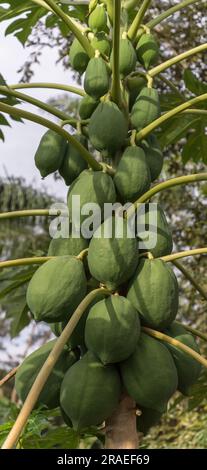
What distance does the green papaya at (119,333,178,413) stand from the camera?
155 cm

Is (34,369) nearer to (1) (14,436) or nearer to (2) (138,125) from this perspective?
(1) (14,436)

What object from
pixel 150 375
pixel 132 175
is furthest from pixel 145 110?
pixel 150 375

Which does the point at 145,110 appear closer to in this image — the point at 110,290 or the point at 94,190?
the point at 94,190

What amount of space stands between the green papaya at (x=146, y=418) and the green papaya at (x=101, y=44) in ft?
3.76

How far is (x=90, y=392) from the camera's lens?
5.06ft

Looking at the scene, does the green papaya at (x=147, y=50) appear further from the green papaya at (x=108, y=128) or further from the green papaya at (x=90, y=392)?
the green papaya at (x=90, y=392)

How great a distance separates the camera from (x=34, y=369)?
66.7 inches

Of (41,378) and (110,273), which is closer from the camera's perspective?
(41,378)

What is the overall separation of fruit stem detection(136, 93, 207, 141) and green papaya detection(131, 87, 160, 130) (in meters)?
0.05

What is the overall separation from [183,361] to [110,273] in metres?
0.32

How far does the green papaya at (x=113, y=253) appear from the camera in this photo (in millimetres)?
1619

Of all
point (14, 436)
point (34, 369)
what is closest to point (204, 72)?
point (34, 369)

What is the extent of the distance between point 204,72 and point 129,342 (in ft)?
13.4

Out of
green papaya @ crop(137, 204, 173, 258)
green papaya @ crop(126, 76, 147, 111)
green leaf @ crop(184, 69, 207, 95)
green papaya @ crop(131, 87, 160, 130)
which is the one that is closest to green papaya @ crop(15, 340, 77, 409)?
green papaya @ crop(137, 204, 173, 258)
